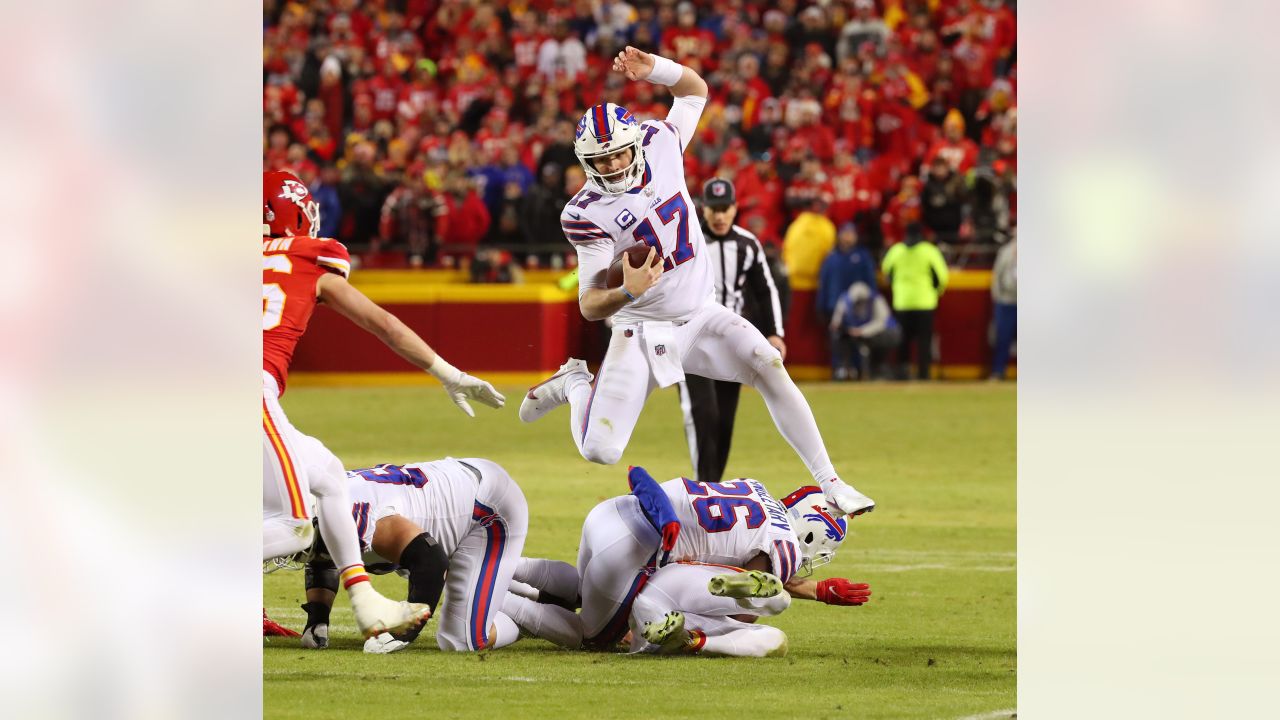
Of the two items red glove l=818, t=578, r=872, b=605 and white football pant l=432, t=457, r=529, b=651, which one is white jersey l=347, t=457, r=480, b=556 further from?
red glove l=818, t=578, r=872, b=605

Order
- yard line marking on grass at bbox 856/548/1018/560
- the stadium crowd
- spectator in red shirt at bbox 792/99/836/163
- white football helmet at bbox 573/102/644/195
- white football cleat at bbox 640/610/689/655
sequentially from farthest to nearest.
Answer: spectator in red shirt at bbox 792/99/836/163, the stadium crowd, yard line marking on grass at bbox 856/548/1018/560, white football helmet at bbox 573/102/644/195, white football cleat at bbox 640/610/689/655

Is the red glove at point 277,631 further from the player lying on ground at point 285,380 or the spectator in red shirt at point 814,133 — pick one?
the spectator in red shirt at point 814,133

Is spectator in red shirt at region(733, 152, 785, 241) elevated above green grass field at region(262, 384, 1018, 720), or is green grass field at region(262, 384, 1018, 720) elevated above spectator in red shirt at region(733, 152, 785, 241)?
spectator in red shirt at region(733, 152, 785, 241)

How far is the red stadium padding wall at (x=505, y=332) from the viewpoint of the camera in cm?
1741

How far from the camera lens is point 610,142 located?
680 centimetres

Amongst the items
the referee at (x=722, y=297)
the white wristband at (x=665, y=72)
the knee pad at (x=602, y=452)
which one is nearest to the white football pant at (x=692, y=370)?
the knee pad at (x=602, y=452)

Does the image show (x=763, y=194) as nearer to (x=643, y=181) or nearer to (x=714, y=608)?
(x=643, y=181)

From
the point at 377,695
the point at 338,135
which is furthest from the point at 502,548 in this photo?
the point at 338,135

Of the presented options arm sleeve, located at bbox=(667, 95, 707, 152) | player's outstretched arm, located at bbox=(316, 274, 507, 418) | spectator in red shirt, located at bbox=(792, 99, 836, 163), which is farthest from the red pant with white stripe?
spectator in red shirt, located at bbox=(792, 99, 836, 163)

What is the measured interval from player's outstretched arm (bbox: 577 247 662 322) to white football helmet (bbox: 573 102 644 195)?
0.35m

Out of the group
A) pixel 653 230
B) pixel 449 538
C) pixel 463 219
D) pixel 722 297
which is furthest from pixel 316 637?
pixel 463 219

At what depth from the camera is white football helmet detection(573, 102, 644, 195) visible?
6777mm

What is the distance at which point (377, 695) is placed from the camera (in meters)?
5.08
